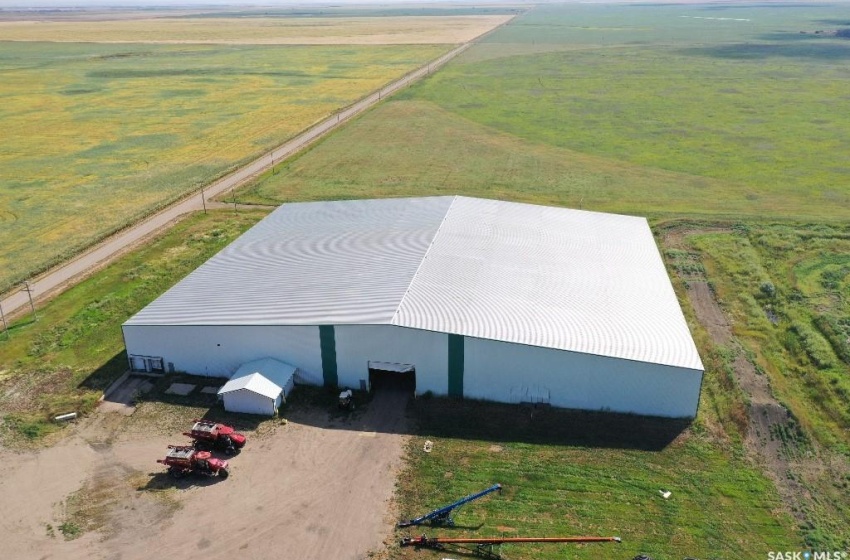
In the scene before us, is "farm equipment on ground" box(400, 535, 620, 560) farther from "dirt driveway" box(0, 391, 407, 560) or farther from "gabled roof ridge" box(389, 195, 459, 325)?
"gabled roof ridge" box(389, 195, 459, 325)

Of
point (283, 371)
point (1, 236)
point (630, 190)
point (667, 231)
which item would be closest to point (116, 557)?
point (283, 371)

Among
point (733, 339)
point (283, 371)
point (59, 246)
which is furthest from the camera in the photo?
point (59, 246)

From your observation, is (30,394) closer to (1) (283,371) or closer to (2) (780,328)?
(1) (283,371)

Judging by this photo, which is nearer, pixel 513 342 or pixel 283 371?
pixel 513 342

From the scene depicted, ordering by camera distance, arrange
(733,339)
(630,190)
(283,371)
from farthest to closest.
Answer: (630,190)
(733,339)
(283,371)

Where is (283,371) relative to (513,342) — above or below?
below

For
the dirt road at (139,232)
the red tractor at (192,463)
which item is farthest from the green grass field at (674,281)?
the red tractor at (192,463)

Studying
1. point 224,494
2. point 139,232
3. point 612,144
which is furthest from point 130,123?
Answer: point 224,494

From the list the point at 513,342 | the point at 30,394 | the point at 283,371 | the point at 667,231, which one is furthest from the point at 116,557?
the point at 667,231
